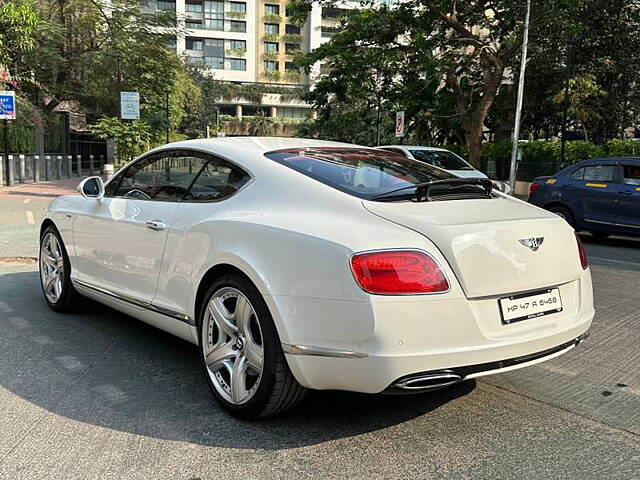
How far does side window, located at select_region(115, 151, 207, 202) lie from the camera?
13.5ft

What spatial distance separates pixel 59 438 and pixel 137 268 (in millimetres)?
1328

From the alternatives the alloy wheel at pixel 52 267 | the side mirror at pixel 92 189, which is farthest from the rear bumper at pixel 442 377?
the alloy wheel at pixel 52 267

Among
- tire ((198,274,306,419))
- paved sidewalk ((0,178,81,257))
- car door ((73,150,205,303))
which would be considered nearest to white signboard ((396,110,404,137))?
paved sidewalk ((0,178,81,257))

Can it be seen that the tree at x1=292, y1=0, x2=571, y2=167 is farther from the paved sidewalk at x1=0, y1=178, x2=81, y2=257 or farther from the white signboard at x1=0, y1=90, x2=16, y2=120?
the paved sidewalk at x1=0, y1=178, x2=81, y2=257

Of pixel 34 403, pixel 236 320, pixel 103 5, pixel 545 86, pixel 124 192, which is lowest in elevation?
pixel 34 403

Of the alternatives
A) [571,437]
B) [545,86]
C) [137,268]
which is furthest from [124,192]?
[545,86]

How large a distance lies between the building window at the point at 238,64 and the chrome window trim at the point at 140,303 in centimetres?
7834

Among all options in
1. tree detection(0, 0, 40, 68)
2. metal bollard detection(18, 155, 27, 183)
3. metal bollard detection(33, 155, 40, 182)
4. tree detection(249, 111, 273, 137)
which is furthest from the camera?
tree detection(249, 111, 273, 137)

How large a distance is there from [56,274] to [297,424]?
3115mm

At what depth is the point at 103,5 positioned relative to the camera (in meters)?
30.3

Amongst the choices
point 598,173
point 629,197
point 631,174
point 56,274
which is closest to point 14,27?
point 598,173

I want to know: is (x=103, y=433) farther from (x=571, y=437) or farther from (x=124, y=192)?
(x=571, y=437)

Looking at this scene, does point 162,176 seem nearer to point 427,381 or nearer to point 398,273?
point 398,273

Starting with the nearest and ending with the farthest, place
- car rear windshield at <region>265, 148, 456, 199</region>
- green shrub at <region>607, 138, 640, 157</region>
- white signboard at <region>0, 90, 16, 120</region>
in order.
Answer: car rear windshield at <region>265, 148, 456, 199</region>
white signboard at <region>0, 90, 16, 120</region>
green shrub at <region>607, 138, 640, 157</region>
